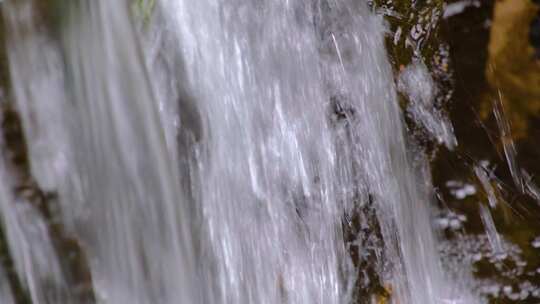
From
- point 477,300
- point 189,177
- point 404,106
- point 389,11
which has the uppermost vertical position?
point 389,11

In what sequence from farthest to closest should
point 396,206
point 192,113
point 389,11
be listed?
1. point 192,113
2. point 396,206
3. point 389,11

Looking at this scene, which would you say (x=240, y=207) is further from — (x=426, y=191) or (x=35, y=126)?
(x=35, y=126)

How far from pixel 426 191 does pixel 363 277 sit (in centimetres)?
33

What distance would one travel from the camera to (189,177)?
1.98m

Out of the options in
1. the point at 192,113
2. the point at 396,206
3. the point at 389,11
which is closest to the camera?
the point at 389,11

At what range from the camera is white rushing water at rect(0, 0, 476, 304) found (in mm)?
1812

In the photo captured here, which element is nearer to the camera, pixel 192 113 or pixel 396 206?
pixel 396 206

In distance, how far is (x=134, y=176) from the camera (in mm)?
1993

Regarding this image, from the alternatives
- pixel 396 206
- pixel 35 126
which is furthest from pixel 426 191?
pixel 35 126

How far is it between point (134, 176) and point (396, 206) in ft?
2.53

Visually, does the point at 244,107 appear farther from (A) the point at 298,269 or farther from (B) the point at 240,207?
(A) the point at 298,269

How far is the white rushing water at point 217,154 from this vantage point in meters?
1.81

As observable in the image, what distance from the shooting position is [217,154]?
193 centimetres

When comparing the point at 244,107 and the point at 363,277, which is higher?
the point at 244,107
